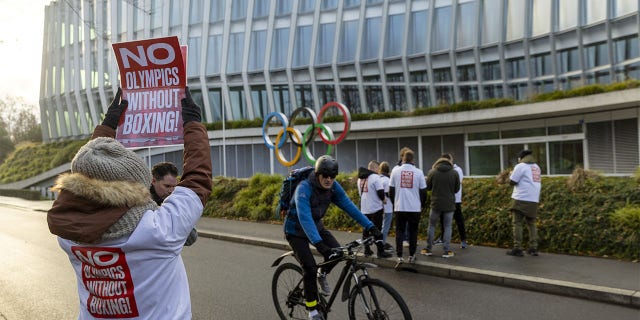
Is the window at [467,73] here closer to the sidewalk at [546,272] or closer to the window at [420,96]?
the window at [420,96]

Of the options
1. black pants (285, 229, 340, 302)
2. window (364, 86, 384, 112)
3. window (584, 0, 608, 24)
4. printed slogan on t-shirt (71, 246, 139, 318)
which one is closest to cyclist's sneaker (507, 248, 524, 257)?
black pants (285, 229, 340, 302)

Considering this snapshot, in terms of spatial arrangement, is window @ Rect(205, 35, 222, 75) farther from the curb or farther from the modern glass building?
the curb

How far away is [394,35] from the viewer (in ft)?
103

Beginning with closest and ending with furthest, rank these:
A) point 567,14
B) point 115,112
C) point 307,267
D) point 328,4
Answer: point 115,112 → point 307,267 → point 567,14 → point 328,4

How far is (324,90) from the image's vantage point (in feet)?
110

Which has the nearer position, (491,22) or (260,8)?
(491,22)

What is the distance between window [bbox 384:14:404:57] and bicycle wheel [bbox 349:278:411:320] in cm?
2818

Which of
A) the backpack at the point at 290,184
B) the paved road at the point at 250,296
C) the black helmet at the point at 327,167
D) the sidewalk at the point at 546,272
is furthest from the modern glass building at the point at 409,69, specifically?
the black helmet at the point at 327,167

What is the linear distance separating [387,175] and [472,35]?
2126cm

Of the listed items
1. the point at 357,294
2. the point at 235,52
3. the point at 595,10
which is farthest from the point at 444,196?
the point at 235,52

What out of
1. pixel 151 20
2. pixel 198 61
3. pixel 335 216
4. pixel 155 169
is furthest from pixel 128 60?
pixel 151 20

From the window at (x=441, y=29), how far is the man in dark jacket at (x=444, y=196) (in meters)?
22.3

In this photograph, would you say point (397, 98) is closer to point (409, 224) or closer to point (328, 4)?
point (328, 4)

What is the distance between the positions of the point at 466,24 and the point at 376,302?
27707 mm
